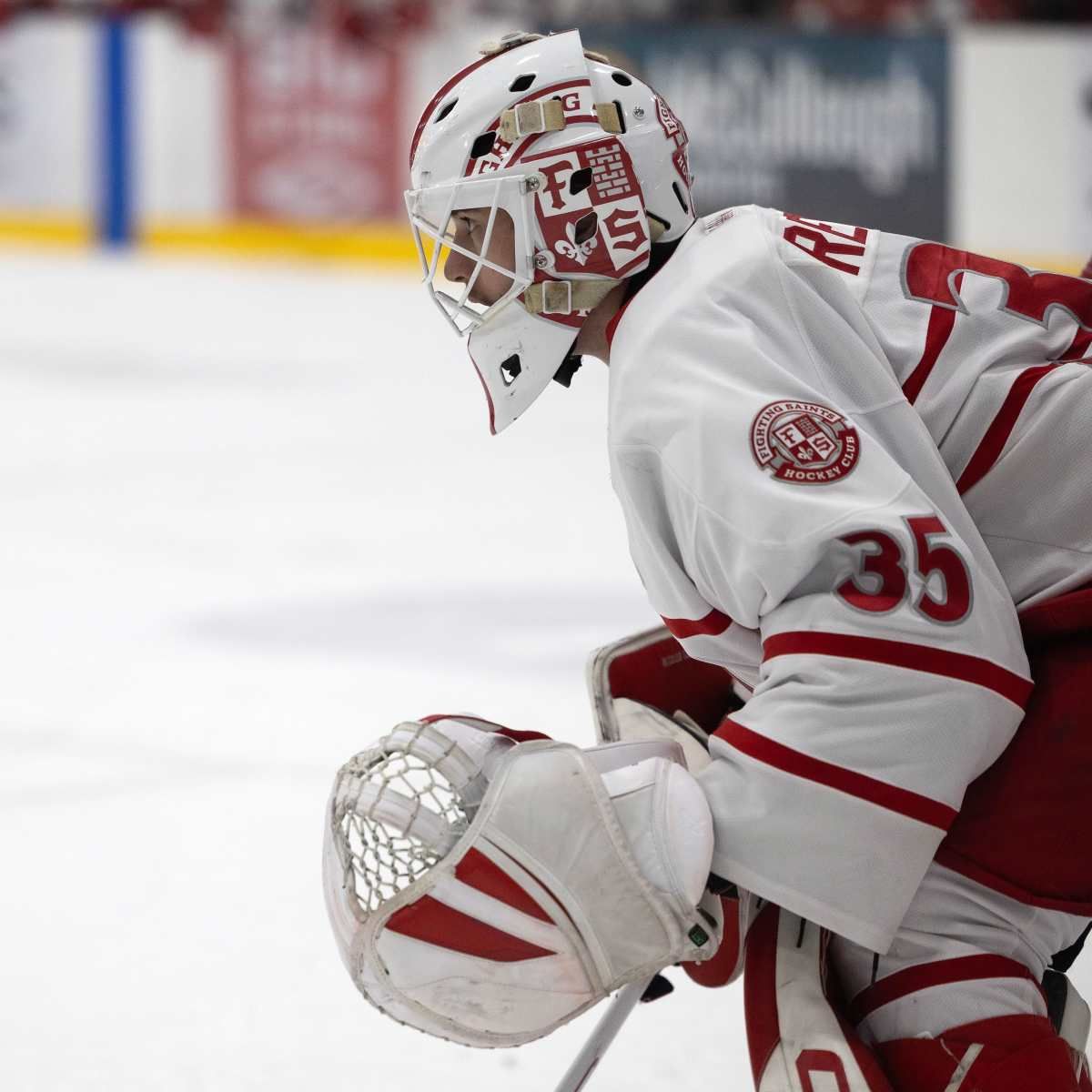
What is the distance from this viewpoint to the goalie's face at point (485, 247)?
153 centimetres

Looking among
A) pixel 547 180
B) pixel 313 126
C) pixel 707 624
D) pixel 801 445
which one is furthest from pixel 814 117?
pixel 801 445

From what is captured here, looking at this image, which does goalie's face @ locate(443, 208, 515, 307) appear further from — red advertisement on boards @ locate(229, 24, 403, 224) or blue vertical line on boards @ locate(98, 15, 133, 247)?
blue vertical line on boards @ locate(98, 15, 133, 247)

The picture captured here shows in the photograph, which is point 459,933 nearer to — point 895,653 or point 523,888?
point 523,888

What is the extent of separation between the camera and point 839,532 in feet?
4.19

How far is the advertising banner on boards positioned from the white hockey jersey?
21.9 feet

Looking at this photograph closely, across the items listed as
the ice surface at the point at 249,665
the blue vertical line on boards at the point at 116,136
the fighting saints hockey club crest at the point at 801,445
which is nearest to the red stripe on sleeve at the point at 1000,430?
the fighting saints hockey club crest at the point at 801,445

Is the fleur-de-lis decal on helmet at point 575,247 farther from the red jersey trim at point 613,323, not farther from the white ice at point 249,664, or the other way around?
the white ice at point 249,664

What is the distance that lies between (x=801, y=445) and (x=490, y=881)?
0.36 metres

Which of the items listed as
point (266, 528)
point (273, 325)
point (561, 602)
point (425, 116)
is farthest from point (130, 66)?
point (425, 116)

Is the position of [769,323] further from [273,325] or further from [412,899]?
[273,325]

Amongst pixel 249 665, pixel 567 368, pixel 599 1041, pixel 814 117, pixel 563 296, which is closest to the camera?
pixel 599 1041

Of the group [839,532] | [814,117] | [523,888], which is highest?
[839,532]

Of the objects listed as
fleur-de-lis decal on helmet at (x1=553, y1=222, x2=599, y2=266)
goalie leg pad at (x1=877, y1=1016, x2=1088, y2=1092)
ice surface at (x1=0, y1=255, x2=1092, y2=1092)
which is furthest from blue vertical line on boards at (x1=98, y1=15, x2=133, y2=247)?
goalie leg pad at (x1=877, y1=1016, x2=1088, y2=1092)

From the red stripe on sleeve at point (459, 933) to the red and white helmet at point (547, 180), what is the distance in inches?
18.4
